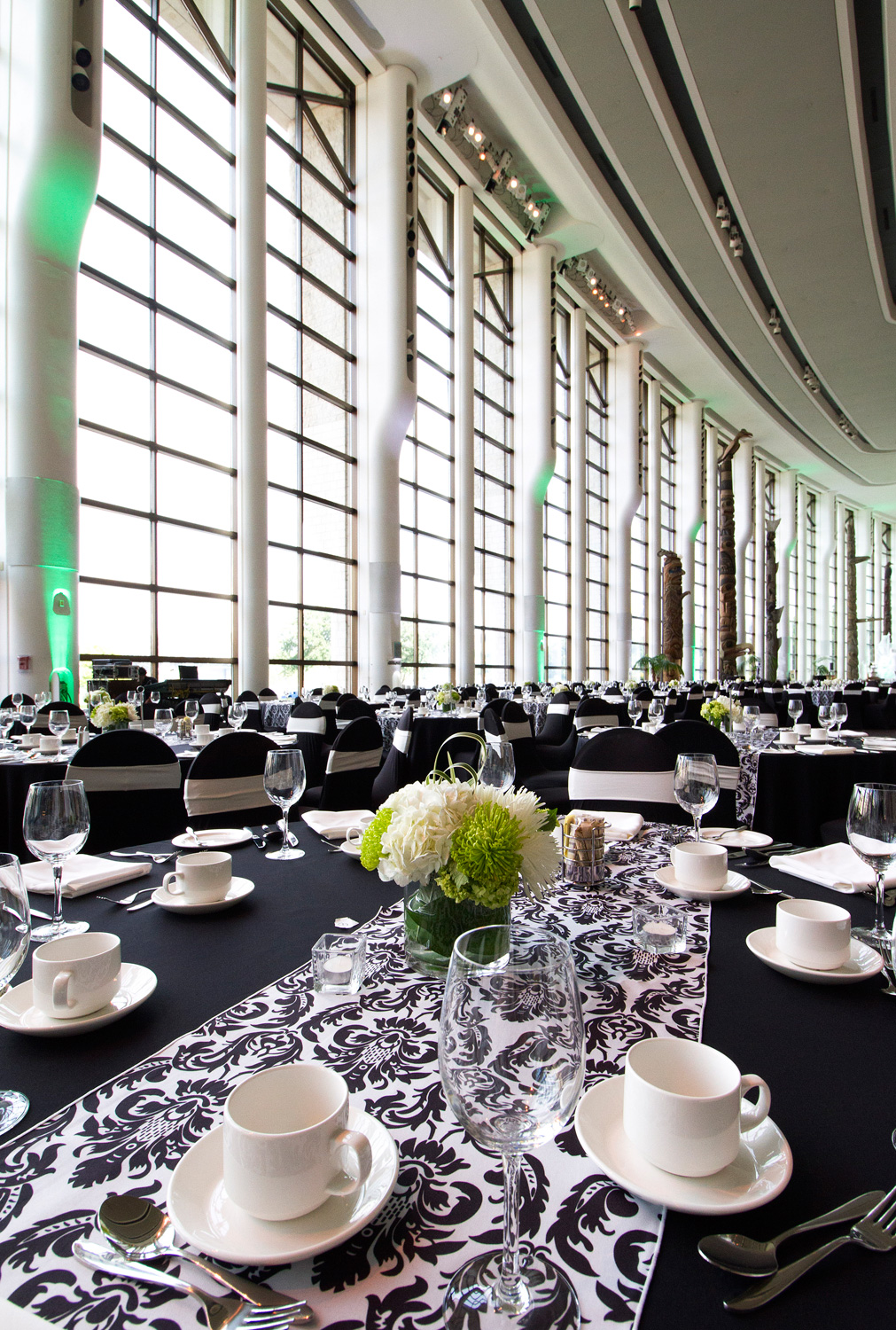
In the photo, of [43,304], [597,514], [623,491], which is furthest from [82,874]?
[623,491]

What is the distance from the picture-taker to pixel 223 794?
256cm

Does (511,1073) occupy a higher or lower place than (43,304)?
lower

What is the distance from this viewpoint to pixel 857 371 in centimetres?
2016

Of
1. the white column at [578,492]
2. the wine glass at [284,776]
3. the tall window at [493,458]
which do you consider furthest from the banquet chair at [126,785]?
the white column at [578,492]

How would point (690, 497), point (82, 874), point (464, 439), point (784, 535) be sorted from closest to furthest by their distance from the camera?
point (82, 874), point (464, 439), point (690, 497), point (784, 535)

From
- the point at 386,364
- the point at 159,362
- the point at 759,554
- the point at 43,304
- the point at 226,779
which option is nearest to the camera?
the point at 226,779

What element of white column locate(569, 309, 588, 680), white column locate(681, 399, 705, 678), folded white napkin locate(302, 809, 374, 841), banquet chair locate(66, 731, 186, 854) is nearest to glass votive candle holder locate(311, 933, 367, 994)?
folded white napkin locate(302, 809, 374, 841)

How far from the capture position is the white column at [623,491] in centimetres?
1956

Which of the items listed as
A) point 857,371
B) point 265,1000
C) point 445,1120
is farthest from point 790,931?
point 857,371

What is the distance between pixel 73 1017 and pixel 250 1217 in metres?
0.41

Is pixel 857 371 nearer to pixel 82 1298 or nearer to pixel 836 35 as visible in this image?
pixel 836 35

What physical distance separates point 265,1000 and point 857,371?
2410 cm

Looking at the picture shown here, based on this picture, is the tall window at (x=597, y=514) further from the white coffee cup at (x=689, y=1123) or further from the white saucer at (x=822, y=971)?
the white coffee cup at (x=689, y=1123)

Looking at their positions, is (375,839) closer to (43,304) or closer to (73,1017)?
(73,1017)
